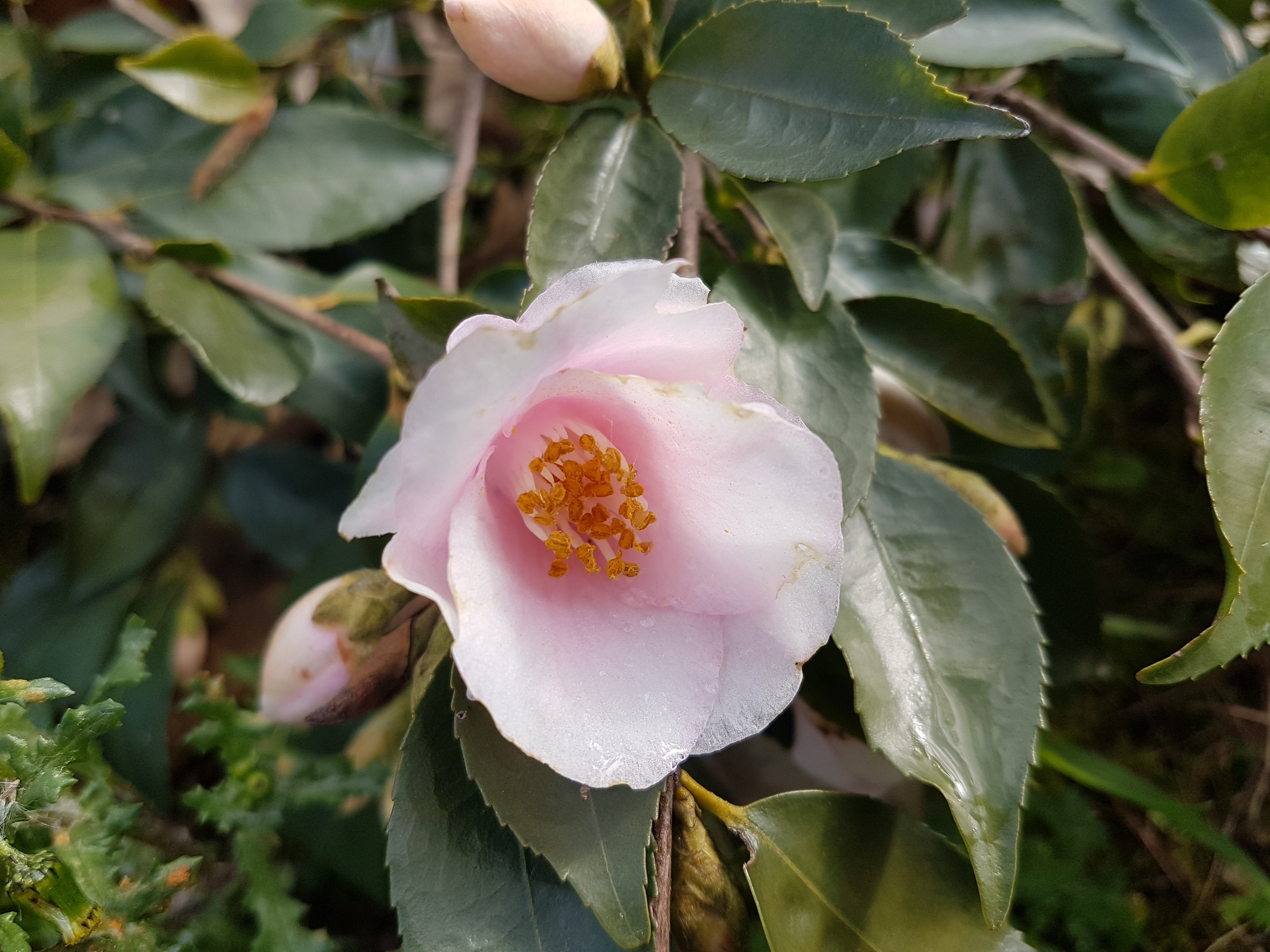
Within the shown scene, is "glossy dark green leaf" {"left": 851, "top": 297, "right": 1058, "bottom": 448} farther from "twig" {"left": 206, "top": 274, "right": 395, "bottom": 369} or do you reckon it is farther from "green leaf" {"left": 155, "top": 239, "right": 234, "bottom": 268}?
"green leaf" {"left": 155, "top": 239, "right": 234, "bottom": 268}

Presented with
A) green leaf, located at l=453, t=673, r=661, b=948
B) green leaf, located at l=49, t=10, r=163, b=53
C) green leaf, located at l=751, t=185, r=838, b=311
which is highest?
green leaf, located at l=751, t=185, r=838, b=311

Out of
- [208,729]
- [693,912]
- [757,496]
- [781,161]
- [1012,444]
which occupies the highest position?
[781,161]

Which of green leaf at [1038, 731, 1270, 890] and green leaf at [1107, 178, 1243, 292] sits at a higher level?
green leaf at [1107, 178, 1243, 292]

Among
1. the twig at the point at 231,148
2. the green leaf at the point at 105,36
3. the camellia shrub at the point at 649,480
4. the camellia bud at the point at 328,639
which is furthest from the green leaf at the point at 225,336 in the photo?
the green leaf at the point at 105,36

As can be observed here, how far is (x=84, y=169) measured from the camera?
2.90 ft

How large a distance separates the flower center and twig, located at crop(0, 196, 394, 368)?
282mm

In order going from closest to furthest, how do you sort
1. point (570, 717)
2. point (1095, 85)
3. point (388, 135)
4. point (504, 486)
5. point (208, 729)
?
1. point (570, 717)
2. point (504, 486)
3. point (208, 729)
4. point (1095, 85)
5. point (388, 135)

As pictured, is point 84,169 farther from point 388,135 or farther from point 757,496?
point 757,496

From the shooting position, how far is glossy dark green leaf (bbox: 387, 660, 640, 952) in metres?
0.49

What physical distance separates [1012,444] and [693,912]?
0.46m

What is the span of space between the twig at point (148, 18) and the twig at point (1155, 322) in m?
1.16

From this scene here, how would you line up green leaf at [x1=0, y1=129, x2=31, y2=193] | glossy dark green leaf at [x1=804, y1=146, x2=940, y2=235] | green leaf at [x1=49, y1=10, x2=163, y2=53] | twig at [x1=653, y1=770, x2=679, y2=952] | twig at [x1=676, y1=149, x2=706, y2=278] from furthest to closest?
1. green leaf at [x1=49, y1=10, x2=163, y2=53]
2. glossy dark green leaf at [x1=804, y1=146, x2=940, y2=235]
3. green leaf at [x1=0, y1=129, x2=31, y2=193]
4. twig at [x1=676, y1=149, x2=706, y2=278]
5. twig at [x1=653, y1=770, x2=679, y2=952]

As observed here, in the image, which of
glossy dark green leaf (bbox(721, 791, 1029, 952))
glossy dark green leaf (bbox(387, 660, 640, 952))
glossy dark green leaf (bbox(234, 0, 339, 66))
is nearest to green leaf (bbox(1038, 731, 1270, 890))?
glossy dark green leaf (bbox(721, 791, 1029, 952))

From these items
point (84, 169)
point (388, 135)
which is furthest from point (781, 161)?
point (84, 169)
